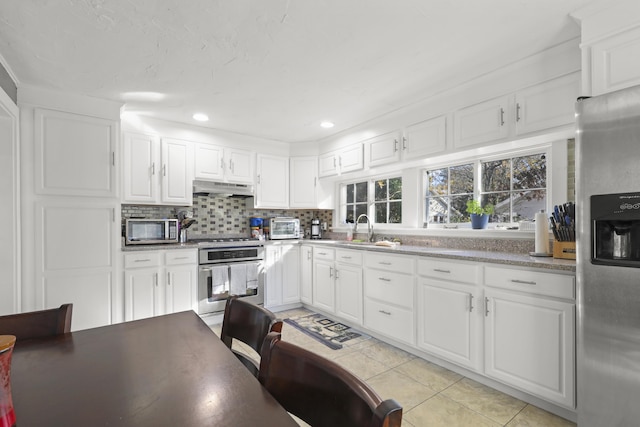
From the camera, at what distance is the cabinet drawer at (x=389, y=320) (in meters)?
2.70

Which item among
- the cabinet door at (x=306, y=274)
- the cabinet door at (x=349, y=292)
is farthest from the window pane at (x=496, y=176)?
the cabinet door at (x=306, y=274)

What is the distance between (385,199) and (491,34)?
7.34 ft

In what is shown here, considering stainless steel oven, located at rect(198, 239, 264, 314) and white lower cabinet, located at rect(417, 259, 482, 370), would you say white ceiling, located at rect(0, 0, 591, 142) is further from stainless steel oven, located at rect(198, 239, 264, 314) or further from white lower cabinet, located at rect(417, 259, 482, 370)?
stainless steel oven, located at rect(198, 239, 264, 314)

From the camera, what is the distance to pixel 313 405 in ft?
2.46

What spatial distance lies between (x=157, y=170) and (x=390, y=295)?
280cm

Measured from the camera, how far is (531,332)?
192 cm

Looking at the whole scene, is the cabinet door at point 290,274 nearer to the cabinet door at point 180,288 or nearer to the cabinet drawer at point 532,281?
the cabinet door at point 180,288

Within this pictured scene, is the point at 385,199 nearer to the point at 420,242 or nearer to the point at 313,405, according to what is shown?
the point at 420,242

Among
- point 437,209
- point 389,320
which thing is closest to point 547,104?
point 437,209

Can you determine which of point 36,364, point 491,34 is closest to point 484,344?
point 491,34

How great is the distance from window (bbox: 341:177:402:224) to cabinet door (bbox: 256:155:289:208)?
871mm

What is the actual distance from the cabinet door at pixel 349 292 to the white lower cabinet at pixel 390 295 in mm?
105

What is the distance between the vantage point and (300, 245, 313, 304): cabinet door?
13.1ft

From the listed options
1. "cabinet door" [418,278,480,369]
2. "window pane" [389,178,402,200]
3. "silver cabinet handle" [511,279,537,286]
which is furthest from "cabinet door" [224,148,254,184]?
"silver cabinet handle" [511,279,537,286]
